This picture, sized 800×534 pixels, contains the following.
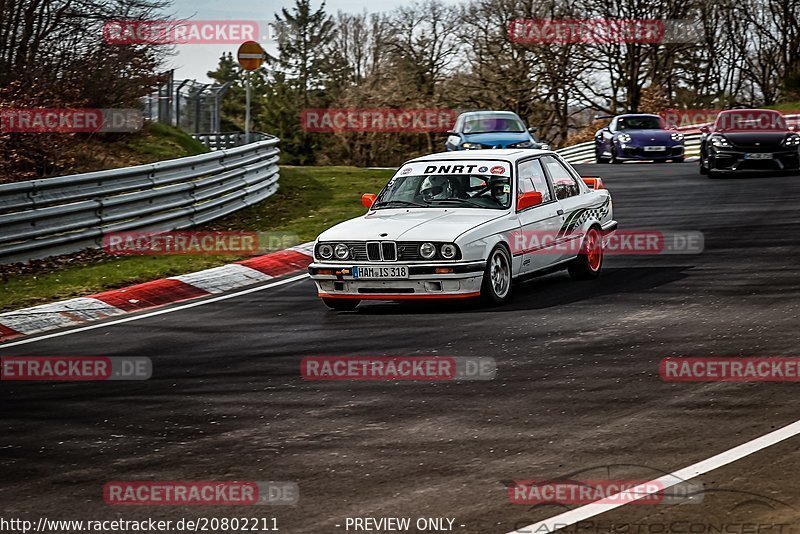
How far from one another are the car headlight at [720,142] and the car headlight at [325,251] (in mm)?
13979

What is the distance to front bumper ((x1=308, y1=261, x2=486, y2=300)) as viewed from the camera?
34.3 ft

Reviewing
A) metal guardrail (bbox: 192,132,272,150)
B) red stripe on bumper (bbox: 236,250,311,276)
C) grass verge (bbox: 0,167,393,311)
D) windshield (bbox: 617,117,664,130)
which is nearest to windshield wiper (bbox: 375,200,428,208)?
red stripe on bumper (bbox: 236,250,311,276)

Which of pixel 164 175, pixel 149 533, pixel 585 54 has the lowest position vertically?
pixel 149 533

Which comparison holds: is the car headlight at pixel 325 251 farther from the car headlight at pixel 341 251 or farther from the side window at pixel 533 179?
the side window at pixel 533 179

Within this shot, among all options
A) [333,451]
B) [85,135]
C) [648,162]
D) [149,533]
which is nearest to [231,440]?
[333,451]

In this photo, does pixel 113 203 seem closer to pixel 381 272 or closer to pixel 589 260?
pixel 381 272

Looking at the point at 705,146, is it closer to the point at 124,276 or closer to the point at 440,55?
the point at 124,276

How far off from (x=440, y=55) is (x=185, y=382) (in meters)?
63.3

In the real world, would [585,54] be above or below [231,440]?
above

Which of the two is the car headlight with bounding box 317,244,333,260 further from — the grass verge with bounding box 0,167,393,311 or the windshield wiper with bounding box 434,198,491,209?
the grass verge with bounding box 0,167,393,311

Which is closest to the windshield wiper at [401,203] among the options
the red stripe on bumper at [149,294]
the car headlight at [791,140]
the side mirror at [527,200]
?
the side mirror at [527,200]

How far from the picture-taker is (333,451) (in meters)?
6.11

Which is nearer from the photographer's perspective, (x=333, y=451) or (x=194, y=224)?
(x=333, y=451)

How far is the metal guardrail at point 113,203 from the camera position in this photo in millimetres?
13469
